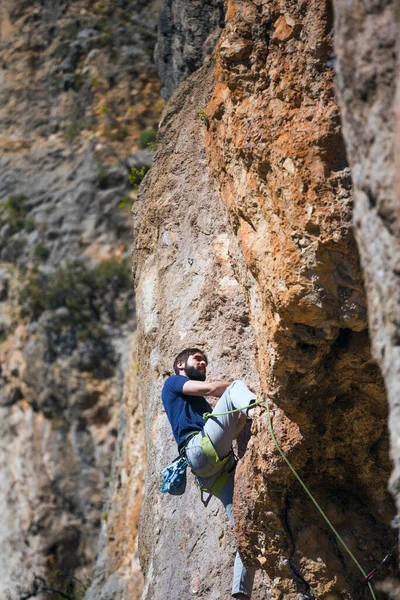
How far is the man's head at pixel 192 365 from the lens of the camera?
5770 mm

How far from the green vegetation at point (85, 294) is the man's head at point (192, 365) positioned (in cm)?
955

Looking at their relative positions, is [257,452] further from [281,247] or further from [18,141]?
[18,141]

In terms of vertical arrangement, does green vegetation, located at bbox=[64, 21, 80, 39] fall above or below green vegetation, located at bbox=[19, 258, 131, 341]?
above

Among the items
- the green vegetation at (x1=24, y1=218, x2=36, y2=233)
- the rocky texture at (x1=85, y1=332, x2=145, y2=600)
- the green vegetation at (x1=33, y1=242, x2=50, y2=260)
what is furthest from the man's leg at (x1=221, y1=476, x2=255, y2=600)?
the green vegetation at (x1=24, y1=218, x2=36, y2=233)

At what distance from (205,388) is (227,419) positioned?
0.35 meters

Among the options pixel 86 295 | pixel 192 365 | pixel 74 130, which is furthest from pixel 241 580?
pixel 74 130

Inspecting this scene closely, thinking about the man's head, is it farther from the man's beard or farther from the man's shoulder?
the man's shoulder

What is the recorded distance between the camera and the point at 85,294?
15.5 metres

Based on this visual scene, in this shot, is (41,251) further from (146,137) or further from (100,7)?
(100,7)

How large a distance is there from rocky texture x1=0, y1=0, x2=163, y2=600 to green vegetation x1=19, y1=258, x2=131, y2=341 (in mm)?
27

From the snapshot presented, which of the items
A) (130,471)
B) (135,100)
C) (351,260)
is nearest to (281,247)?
(351,260)

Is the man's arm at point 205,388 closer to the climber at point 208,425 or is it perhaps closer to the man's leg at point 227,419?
the climber at point 208,425

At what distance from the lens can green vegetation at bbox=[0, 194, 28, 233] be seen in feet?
55.5

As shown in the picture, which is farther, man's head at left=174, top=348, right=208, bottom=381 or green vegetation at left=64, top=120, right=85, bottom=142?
green vegetation at left=64, top=120, right=85, bottom=142
